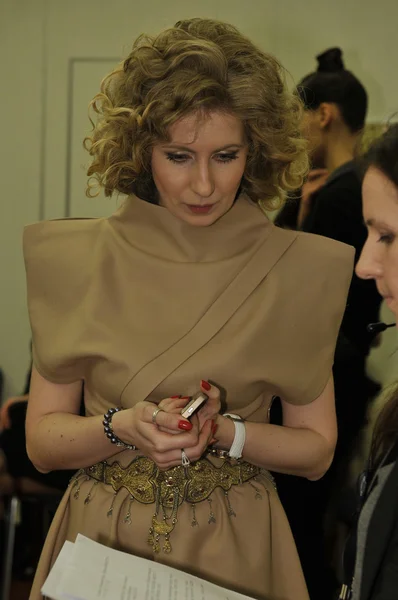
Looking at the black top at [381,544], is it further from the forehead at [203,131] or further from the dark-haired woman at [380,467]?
the forehead at [203,131]

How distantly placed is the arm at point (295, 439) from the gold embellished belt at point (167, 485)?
60 mm

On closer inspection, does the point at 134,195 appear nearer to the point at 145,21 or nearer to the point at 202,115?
the point at 202,115

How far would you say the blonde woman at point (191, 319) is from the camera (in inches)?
61.8

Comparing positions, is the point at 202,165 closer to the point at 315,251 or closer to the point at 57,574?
the point at 315,251

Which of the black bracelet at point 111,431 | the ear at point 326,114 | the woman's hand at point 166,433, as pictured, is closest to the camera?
the woman's hand at point 166,433

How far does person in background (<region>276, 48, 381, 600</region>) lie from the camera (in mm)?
2516

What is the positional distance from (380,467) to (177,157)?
0.71 m

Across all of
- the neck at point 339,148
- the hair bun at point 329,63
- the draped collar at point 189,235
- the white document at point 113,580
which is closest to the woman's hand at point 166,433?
the white document at point 113,580

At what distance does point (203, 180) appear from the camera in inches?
60.9

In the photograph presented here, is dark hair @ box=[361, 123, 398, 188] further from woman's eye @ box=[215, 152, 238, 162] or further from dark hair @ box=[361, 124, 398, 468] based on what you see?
woman's eye @ box=[215, 152, 238, 162]

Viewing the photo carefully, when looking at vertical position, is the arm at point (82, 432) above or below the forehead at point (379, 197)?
below

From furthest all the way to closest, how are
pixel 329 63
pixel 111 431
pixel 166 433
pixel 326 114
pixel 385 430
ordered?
pixel 329 63 < pixel 326 114 < pixel 111 431 < pixel 166 433 < pixel 385 430

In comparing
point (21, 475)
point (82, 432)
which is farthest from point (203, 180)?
point (21, 475)

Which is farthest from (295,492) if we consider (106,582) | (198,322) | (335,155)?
(106,582)
